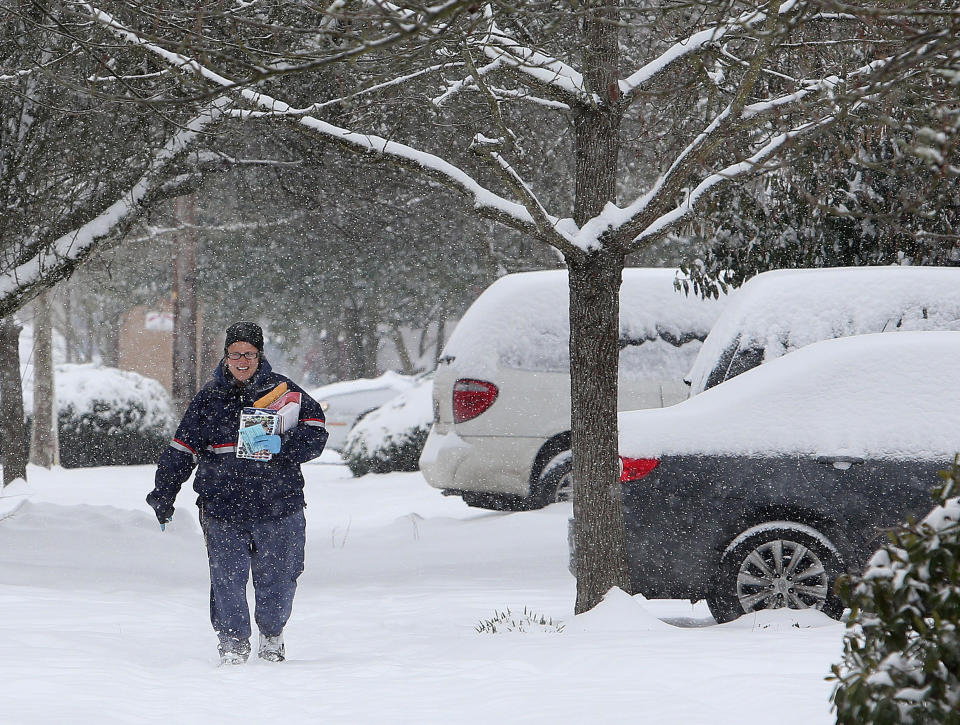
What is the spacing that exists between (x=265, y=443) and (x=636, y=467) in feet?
6.83

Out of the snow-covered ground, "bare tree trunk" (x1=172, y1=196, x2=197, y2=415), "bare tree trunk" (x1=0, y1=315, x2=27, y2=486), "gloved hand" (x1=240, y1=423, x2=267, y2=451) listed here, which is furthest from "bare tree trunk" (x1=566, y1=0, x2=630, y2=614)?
"bare tree trunk" (x1=172, y1=196, x2=197, y2=415)

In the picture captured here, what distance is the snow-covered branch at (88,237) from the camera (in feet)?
31.4

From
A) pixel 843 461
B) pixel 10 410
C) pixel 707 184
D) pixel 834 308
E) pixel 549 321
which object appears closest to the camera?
pixel 707 184

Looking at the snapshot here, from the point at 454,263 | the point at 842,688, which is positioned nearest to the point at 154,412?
the point at 454,263

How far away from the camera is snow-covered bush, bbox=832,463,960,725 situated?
2.62 meters

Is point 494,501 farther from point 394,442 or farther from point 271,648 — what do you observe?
point 394,442

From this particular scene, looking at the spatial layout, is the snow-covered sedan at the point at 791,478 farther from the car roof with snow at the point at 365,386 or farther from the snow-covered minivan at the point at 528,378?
the car roof with snow at the point at 365,386

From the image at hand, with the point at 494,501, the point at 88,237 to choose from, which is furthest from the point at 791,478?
the point at 88,237

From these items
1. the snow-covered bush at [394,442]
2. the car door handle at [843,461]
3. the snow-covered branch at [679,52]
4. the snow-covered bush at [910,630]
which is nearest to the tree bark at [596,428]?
the snow-covered branch at [679,52]

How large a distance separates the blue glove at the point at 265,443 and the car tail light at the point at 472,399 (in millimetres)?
4832

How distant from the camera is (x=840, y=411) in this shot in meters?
6.71

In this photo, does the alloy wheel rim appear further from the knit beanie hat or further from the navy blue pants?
the knit beanie hat

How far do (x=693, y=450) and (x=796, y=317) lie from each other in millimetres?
1791

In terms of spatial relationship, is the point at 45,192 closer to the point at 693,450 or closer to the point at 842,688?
the point at 693,450
